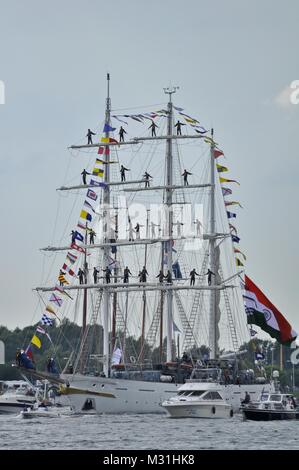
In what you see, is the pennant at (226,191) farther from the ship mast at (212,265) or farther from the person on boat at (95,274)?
the person on boat at (95,274)

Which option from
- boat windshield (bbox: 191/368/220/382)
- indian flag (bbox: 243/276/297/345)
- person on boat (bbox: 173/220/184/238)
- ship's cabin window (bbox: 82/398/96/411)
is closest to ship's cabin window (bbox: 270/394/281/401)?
indian flag (bbox: 243/276/297/345)

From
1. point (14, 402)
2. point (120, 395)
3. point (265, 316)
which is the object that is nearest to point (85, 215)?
point (120, 395)

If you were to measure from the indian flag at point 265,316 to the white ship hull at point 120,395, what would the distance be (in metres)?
10.2

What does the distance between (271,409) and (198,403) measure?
6596mm

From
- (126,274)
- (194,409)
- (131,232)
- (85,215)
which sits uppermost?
(131,232)

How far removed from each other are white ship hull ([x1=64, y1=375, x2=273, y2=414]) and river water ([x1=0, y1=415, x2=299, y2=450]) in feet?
39.7

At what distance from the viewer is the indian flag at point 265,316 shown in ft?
379

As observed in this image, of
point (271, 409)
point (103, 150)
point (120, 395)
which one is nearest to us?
point (271, 409)

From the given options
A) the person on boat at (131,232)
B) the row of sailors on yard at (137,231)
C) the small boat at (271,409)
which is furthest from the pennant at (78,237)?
the small boat at (271,409)

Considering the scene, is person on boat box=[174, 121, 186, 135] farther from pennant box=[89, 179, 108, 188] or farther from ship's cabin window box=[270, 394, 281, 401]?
ship's cabin window box=[270, 394, 281, 401]

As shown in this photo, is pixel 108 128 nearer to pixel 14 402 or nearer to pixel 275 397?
pixel 14 402

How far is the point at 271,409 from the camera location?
104 m
